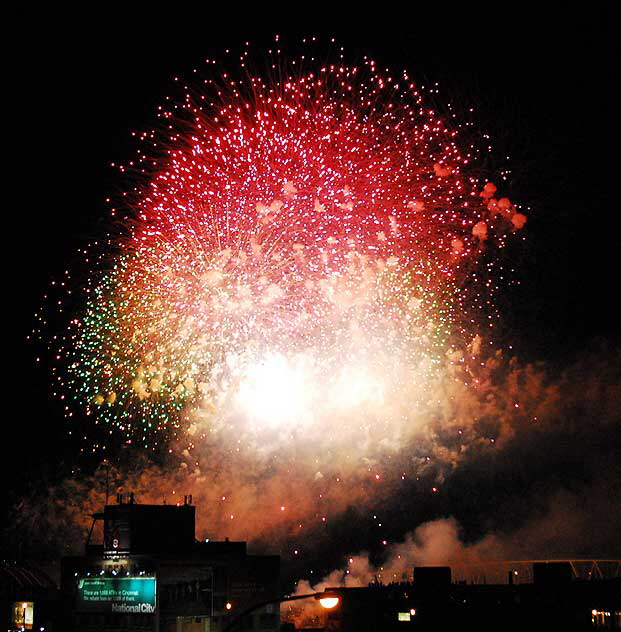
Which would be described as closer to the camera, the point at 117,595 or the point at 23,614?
the point at 117,595

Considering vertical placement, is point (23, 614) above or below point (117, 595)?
below

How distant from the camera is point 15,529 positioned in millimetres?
65312

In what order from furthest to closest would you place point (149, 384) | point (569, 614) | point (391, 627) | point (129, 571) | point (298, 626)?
point (298, 626) < point (129, 571) < point (391, 627) < point (569, 614) < point (149, 384)

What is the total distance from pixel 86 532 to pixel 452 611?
3255 cm

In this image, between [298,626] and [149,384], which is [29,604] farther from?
[149,384]

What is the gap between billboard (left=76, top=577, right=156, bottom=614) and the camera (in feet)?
185

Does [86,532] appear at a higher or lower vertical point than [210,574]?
higher

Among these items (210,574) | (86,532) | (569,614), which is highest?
(86,532)

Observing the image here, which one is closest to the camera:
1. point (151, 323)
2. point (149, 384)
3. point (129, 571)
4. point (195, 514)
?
point (151, 323)

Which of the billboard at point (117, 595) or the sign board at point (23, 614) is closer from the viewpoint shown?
the billboard at point (117, 595)

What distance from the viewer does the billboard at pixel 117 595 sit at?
2226 inches

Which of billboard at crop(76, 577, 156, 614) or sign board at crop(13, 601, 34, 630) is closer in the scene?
billboard at crop(76, 577, 156, 614)

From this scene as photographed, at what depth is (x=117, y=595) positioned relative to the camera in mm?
58344

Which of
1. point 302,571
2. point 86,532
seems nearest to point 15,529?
point 86,532
